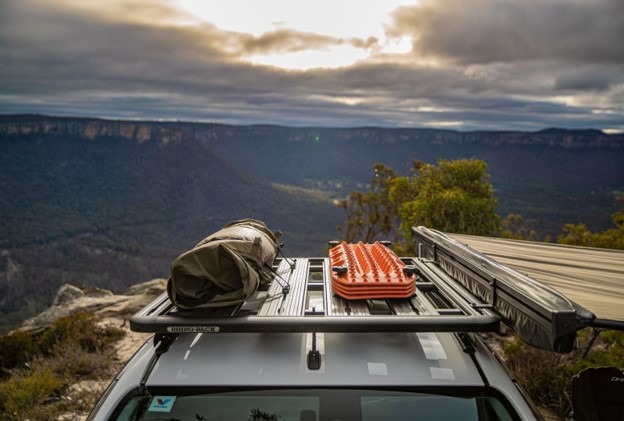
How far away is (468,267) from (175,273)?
1623mm

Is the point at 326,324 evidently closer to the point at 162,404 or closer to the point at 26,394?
the point at 162,404

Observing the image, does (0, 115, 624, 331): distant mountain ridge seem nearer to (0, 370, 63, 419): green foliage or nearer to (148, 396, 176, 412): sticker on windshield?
(0, 370, 63, 419): green foliage

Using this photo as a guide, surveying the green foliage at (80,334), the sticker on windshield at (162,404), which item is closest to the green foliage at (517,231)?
the green foliage at (80,334)

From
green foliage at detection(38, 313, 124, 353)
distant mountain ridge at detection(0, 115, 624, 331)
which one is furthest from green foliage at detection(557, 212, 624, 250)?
distant mountain ridge at detection(0, 115, 624, 331)

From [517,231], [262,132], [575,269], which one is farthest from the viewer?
[262,132]

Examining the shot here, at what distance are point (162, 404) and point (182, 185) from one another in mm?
95474

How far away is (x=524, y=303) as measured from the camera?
200 centimetres

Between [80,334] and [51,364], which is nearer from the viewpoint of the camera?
[51,364]

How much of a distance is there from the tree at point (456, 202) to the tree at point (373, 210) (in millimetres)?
5944

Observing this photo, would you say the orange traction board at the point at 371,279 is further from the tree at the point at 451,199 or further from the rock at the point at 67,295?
the rock at the point at 67,295

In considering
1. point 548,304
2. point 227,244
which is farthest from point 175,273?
point 548,304

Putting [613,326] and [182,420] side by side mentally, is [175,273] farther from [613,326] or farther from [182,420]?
[613,326]

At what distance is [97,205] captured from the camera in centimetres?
8794

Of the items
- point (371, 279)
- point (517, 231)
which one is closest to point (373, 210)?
point (517, 231)
